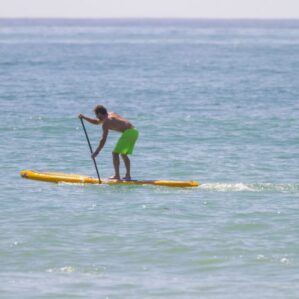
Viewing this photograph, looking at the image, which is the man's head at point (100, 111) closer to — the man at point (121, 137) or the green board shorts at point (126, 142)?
the man at point (121, 137)

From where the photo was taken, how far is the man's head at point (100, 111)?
1969cm

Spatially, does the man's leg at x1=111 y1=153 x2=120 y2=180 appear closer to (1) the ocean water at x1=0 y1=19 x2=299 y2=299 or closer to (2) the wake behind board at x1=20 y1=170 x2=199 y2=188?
(2) the wake behind board at x1=20 y1=170 x2=199 y2=188

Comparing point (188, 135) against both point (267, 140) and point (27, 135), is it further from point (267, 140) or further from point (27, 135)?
point (27, 135)

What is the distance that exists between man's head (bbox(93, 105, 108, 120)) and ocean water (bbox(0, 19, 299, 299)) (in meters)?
1.27

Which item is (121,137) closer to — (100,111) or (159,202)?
(100,111)

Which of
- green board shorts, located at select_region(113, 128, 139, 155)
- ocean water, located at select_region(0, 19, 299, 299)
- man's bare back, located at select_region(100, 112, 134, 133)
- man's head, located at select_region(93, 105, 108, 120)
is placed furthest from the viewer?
green board shorts, located at select_region(113, 128, 139, 155)

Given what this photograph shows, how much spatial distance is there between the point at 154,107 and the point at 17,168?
535 inches

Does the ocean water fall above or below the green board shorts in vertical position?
below

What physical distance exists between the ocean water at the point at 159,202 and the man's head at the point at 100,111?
1.27m

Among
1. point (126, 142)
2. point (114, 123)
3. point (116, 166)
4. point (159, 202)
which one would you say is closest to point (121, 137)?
point (126, 142)

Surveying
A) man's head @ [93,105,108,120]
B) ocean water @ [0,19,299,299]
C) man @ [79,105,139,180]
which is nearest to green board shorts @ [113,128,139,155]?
man @ [79,105,139,180]

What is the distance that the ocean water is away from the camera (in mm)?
13820

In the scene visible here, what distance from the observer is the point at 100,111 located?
19.8 metres

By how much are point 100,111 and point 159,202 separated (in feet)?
7.56
